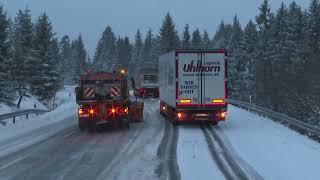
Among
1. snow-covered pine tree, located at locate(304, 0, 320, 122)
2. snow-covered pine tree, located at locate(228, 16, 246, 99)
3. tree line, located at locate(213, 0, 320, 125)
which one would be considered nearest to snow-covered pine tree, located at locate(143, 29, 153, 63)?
tree line, located at locate(213, 0, 320, 125)

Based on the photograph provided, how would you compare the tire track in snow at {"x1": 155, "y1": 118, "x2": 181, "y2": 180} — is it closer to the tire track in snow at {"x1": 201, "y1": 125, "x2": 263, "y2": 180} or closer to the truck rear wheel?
the tire track in snow at {"x1": 201, "y1": 125, "x2": 263, "y2": 180}

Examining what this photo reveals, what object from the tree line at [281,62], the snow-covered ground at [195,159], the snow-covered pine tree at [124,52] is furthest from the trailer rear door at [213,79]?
the snow-covered pine tree at [124,52]

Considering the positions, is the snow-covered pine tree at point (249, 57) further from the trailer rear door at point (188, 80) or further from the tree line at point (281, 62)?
the trailer rear door at point (188, 80)

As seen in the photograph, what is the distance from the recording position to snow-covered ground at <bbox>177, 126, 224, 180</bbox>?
12.3 meters

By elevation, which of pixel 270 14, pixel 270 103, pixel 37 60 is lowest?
pixel 270 103

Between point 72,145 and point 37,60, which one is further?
point 37,60

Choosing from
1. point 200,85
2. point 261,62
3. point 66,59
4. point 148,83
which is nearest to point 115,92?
point 200,85

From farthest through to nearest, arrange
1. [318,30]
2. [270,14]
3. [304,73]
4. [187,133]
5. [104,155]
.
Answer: [270,14] < [318,30] < [304,73] < [187,133] < [104,155]

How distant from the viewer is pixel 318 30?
57906mm

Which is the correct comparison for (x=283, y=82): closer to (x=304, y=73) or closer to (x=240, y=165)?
(x=304, y=73)

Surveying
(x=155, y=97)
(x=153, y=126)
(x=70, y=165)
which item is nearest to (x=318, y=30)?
(x=155, y=97)

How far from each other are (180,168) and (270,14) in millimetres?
58304

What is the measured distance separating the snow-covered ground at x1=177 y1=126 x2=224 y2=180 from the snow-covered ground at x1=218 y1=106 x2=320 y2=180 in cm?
98

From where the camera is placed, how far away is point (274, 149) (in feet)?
53.3
